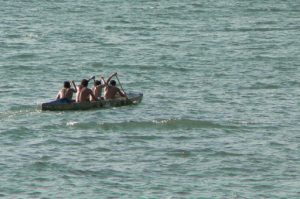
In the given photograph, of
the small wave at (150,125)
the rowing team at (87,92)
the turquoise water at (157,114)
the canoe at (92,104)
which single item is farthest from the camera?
the rowing team at (87,92)

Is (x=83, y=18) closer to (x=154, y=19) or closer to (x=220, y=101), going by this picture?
(x=154, y=19)

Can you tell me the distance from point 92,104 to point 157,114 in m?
2.23

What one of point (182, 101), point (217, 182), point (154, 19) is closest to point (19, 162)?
point (217, 182)

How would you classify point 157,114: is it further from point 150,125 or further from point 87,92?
point 87,92

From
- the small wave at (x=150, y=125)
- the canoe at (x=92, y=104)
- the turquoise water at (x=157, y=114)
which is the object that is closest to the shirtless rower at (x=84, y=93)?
the canoe at (x=92, y=104)

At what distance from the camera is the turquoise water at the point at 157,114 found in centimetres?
2878

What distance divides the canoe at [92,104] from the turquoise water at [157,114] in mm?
328

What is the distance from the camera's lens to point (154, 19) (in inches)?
3039

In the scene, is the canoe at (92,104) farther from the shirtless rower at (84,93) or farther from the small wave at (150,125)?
the small wave at (150,125)

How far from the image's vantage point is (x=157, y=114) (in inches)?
1508

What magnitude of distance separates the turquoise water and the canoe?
328 millimetres

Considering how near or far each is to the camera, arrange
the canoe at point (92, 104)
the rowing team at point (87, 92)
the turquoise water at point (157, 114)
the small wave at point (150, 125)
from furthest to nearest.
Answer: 1. the rowing team at point (87, 92)
2. the canoe at point (92, 104)
3. the small wave at point (150, 125)
4. the turquoise water at point (157, 114)

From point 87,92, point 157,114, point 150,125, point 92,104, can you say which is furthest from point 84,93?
point 150,125

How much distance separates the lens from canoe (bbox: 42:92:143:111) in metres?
37.8
